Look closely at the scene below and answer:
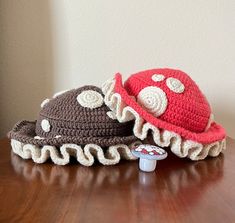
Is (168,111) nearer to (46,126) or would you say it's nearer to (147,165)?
(147,165)

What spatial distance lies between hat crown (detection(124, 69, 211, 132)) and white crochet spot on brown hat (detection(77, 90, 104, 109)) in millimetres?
60

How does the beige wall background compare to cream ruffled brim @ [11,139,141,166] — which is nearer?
cream ruffled brim @ [11,139,141,166]

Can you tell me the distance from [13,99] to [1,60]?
111 millimetres

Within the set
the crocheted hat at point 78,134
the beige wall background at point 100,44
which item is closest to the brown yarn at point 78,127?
the crocheted hat at point 78,134

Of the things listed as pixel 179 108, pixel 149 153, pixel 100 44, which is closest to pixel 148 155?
pixel 149 153

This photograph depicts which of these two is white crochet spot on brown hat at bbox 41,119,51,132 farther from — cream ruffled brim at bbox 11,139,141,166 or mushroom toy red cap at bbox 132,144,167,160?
mushroom toy red cap at bbox 132,144,167,160

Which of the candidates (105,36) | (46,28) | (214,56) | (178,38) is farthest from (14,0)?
(214,56)

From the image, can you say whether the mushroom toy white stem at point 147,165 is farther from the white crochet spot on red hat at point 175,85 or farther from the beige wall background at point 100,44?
the beige wall background at point 100,44

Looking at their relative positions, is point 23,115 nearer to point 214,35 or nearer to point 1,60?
point 1,60

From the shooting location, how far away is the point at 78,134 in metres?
0.56

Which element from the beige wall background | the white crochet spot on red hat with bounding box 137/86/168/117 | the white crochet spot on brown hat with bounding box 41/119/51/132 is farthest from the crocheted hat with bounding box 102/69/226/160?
the beige wall background

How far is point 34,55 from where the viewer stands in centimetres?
90

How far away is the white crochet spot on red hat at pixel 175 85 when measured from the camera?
Answer: 1.93 ft

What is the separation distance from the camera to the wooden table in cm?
38
